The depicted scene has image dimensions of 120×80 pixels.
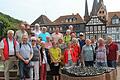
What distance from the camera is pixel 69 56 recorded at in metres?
10.8

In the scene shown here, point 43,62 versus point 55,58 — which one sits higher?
point 55,58

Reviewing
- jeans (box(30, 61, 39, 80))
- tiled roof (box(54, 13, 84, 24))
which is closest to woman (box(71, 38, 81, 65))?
jeans (box(30, 61, 39, 80))

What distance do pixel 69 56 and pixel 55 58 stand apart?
0.45 m

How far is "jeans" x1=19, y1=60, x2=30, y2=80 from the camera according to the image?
980 centimetres

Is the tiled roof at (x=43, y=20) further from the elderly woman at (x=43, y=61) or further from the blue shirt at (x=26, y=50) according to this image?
the blue shirt at (x=26, y=50)

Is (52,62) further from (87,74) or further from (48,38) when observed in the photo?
(87,74)

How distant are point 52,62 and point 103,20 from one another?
5451 cm

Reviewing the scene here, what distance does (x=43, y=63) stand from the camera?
34.2ft

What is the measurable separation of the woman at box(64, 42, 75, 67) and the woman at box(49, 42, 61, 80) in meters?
0.22

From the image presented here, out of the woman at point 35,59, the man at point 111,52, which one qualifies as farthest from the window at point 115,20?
the woman at point 35,59

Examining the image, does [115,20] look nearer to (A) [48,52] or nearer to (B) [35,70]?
(A) [48,52]

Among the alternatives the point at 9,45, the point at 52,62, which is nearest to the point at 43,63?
the point at 52,62

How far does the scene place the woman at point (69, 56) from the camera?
10711 millimetres

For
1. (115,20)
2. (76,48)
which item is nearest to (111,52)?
(76,48)
